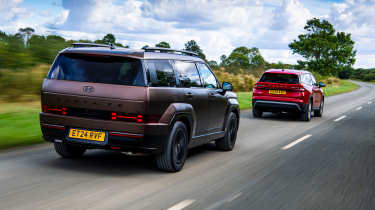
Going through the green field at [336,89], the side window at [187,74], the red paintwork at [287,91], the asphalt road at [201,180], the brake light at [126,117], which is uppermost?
the side window at [187,74]

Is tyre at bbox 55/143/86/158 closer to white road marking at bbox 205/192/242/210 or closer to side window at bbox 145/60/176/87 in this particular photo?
side window at bbox 145/60/176/87

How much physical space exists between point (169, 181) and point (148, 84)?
52.0 inches

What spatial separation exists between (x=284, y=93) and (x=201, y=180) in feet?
33.3

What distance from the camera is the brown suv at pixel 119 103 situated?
242 inches

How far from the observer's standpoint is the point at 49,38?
16188 mm

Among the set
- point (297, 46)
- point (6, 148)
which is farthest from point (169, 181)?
point (297, 46)

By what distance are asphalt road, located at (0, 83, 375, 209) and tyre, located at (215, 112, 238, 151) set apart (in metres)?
0.16

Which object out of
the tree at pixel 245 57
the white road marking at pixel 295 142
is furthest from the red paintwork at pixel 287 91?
the tree at pixel 245 57

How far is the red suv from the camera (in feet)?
52.5

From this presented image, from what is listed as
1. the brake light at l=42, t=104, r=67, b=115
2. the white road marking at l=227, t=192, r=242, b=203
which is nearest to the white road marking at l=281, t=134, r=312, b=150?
the white road marking at l=227, t=192, r=242, b=203

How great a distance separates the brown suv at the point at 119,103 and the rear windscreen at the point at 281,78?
9.62 m

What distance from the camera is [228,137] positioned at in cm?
920

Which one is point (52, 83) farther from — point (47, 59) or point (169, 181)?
point (47, 59)

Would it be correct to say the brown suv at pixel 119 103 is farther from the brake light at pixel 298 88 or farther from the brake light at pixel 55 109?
the brake light at pixel 298 88
